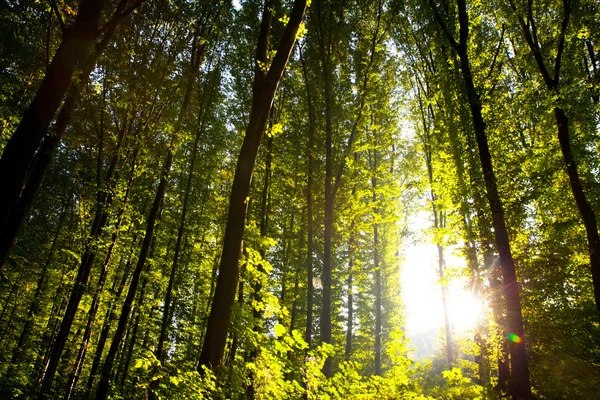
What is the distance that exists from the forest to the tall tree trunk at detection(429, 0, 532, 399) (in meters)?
0.03

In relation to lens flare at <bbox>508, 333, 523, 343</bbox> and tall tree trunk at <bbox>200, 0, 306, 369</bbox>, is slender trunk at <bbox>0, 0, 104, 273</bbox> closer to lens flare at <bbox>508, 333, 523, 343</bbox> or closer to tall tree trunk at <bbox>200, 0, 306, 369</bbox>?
tall tree trunk at <bbox>200, 0, 306, 369</bbox>

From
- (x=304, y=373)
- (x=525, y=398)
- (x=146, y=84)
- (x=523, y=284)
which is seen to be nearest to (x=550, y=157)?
(x=523, y=284)

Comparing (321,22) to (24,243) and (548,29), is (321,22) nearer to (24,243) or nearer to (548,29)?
(548,29)

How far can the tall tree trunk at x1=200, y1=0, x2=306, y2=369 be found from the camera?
12.8 feet

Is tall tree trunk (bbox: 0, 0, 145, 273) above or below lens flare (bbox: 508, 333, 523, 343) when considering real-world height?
above

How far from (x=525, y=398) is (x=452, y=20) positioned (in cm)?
954

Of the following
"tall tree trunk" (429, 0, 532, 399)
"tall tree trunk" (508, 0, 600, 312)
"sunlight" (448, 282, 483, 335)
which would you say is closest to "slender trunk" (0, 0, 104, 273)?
"tall tree trunk" (429, 0, 532, 399)

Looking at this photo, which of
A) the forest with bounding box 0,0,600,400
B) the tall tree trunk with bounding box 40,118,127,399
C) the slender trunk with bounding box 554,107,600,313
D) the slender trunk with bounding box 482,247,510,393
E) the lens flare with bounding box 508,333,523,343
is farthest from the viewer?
the tall tree trunk with bounding box 40,118,127,399

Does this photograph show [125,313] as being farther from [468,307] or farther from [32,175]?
[468,307]

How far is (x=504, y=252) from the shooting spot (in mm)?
7004

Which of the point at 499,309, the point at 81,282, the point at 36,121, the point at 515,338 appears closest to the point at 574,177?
the point at 499,309

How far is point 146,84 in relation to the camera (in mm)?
9375

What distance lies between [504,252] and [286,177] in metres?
8.35

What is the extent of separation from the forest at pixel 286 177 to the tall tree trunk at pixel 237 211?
0.09ft
